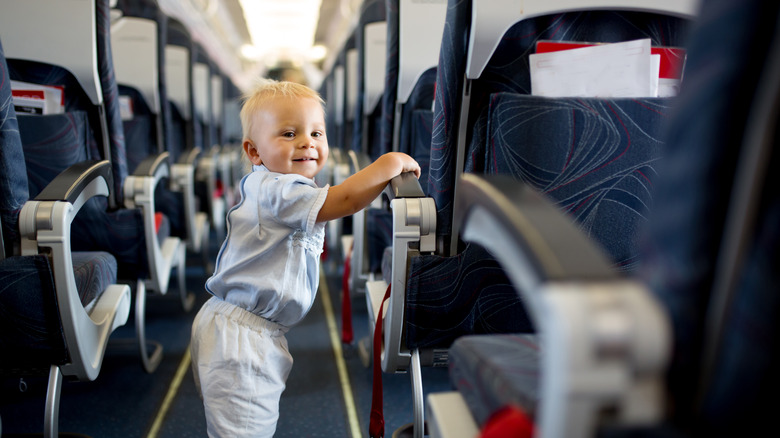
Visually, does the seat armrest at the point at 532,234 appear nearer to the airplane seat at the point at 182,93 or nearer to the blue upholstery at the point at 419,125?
the blue upholstery at the point at 419,125

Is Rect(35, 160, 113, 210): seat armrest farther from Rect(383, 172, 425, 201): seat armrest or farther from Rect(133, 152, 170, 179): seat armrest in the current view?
Rect(383, 172, 425, 201): seat armrest

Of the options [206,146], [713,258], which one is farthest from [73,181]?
[206,146]

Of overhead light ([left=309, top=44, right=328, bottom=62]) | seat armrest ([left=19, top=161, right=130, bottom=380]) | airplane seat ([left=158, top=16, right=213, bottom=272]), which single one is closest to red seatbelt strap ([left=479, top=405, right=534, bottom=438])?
seat armrest ([left=19, top=161, right=130, bottom=380])

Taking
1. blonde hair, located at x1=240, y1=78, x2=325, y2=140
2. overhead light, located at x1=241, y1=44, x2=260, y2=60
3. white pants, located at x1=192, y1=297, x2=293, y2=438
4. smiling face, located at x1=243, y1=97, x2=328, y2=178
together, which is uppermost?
overhead light, located at x1=241, y1=44, x2=260, y2=60

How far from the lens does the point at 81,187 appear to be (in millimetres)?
1304

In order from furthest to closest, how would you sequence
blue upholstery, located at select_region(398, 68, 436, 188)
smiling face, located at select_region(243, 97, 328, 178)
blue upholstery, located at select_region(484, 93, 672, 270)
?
1. blue upholstery, located at select_region(398, 68, 436, 188)
2. smiling face, located at select_region(243, 97, 328, 178)
3. blue upholstery, located at select_region(484, 93, 672, 270)

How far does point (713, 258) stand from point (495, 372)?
0.28 metres

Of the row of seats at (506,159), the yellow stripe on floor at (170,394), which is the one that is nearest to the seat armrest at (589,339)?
the row of seats at (506,159)

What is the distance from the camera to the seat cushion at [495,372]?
597 millimetres

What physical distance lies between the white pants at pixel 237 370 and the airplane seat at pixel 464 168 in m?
0.29

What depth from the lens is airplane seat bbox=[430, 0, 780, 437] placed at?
43 centimetres

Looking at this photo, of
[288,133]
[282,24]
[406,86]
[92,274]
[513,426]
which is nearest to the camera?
[513,426]

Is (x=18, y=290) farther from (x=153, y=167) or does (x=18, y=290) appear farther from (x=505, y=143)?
(x=505, y=143)

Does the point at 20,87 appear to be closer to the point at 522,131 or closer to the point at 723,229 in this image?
the point at 522,131
